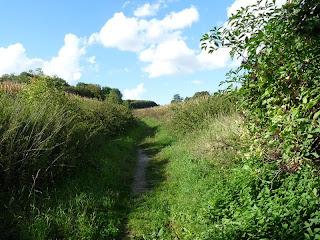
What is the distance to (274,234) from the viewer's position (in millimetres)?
3225

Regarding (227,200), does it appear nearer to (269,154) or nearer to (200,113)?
(269,154)

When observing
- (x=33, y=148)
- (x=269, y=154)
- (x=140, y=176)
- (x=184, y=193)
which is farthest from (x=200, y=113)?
(x=33, y=148)

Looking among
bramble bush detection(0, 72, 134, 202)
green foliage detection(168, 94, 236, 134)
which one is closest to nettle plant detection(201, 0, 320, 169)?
bramble bush detection(0, 72, 134, 202)

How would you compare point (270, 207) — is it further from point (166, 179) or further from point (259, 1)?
point (166, 179)

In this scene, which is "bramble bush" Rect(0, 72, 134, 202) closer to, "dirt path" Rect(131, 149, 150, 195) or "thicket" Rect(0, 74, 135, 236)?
"thicket" Rect(0, 74, 135, 236)

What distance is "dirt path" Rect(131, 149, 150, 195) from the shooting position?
7.59m

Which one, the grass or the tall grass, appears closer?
the tall grass

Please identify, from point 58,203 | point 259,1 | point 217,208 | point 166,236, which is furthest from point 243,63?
point 58,203

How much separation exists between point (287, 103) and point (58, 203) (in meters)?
5.47

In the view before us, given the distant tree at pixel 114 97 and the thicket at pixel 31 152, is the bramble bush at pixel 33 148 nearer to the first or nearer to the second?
the thicket at pixel 31 152

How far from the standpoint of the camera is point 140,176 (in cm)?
894

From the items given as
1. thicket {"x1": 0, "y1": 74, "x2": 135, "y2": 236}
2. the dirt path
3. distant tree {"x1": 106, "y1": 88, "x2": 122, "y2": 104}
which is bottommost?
the dirt path

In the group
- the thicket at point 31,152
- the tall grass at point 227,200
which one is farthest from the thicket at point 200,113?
the thicket at point 31,152

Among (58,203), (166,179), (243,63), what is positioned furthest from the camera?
(166,179)
